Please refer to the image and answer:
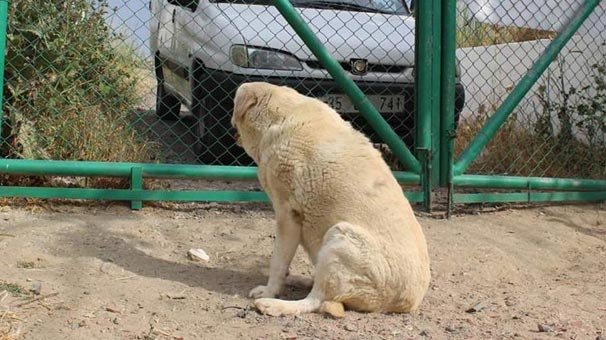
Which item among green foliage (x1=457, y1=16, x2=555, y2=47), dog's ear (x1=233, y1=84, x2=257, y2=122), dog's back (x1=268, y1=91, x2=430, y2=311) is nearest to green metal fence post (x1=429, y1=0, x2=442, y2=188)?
dog's back (x1=268, y1=91, x2=430, y2=311)

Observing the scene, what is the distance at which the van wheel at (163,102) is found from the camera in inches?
302

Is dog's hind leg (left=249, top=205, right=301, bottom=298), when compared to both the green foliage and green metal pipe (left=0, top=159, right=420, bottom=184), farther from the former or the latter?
the green foliage

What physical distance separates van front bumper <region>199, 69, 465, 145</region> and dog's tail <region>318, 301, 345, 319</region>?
2.15 metres

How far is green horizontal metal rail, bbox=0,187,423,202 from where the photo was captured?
4859mm

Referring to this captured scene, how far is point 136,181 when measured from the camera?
502cm

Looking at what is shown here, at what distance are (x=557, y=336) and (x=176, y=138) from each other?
160 inches

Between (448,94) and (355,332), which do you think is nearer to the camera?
(355,332)

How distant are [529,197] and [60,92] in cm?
326

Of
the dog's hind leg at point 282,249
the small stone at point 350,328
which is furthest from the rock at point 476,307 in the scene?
the dog's hind leg at point 282,249

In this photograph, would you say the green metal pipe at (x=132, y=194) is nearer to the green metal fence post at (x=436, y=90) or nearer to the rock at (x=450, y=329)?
the green metal fence post at (x=436, y=90)

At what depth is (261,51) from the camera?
225 inches

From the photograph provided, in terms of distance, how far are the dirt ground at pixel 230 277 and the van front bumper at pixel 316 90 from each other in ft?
2.52

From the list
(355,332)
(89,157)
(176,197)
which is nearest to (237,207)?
(176,197)

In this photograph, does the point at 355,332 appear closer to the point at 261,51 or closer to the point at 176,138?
the point at 261,51
